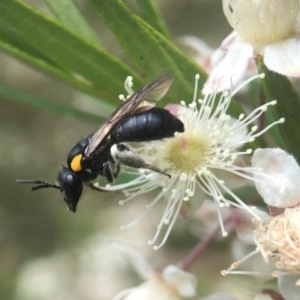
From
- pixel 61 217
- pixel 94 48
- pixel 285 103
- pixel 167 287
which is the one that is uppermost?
pixel 94 48

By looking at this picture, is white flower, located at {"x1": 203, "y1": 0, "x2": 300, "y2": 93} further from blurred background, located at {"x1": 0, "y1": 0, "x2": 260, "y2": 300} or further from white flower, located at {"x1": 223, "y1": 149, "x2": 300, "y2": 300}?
blurred background, located at {"x1": 0, "y1": 0, "x2": 260, "y2": 300}

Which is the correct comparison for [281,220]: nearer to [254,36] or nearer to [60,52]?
[254,36]

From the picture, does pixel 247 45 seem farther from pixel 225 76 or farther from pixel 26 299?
pixel 26 299

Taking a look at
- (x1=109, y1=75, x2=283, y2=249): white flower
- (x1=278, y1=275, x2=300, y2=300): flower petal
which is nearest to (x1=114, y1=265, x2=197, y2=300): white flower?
(x1=109, y1=75, x2=283, y2=249): white flower

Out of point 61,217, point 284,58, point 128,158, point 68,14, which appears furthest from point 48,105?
point 61,217

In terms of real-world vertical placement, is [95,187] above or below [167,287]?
above

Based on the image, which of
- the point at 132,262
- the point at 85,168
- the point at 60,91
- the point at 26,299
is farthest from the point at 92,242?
the point at 85,168

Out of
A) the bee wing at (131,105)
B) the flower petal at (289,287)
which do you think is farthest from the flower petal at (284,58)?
the flower petal at (289,287)
